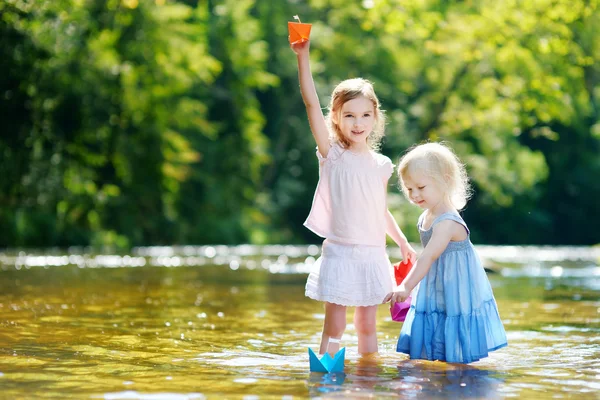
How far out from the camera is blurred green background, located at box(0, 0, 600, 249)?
23266mm

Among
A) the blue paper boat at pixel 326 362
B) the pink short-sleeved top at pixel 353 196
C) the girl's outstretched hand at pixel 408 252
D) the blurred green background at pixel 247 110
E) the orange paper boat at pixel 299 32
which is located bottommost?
the blue paper boat at pixel 326 362

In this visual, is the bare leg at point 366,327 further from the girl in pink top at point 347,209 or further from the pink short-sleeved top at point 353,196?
the pink short-sleeved top at point 353,196

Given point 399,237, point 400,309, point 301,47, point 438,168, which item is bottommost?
point 400,309

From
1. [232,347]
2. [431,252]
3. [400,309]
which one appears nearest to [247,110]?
[232,347]

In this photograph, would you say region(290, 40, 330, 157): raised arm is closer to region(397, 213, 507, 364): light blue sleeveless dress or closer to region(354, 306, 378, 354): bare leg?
region(397, 213, 507, 364): light blue sleeveless dress

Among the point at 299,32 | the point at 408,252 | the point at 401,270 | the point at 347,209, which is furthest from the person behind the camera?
the point at 401,270

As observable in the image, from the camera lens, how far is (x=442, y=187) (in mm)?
6445

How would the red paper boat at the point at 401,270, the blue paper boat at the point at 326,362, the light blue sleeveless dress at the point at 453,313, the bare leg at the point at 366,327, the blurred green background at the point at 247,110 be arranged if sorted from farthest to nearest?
the blurred green background at the point at 247,110 < the red paper boat at the point at 401,270 < the bare leg at the point at 366,327 < the light blue sleeveless dress at the point at 453,313 < the blue paper boat at the point at 326,362

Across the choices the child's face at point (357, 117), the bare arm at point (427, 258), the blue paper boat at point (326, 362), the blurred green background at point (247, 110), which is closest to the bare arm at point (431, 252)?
the bare arm at point (427, 258)

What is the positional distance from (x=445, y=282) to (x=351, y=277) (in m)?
0.54

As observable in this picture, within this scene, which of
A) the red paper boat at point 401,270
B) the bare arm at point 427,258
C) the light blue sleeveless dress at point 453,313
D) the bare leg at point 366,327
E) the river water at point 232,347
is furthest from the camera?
the red paper boat at point 401,270

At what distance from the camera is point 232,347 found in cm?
698

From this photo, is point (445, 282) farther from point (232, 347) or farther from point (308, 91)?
point (232, 347)

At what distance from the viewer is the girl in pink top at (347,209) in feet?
20.8
